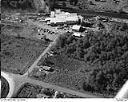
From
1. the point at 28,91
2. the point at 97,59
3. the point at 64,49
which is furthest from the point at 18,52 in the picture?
the point at 97,59

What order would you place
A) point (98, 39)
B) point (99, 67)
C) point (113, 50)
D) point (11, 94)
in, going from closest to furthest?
point (11, 94) < point (99, 67) < point (113, 50) < point (98, 39)

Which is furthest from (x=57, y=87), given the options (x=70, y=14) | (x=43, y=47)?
(x=70, y=14)

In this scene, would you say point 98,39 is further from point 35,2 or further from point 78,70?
point 35,2

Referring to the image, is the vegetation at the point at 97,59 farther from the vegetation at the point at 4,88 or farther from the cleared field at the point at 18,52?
the vegetation at the point at 4,88

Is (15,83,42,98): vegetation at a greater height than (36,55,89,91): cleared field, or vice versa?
(36,55,89,91): cleared field

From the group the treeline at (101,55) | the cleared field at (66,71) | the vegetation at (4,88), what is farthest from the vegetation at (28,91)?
the treeline at (101,55)

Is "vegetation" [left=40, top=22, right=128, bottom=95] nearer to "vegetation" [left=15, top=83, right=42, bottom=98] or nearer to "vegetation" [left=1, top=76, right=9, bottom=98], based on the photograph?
"vegetation" [left=15, top=83, right=42, bottom=98]

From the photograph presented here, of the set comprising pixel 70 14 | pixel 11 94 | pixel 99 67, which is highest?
pixel 70 14

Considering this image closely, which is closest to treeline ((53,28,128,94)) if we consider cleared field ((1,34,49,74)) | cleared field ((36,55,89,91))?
cleared field ((36,55,89,91))
